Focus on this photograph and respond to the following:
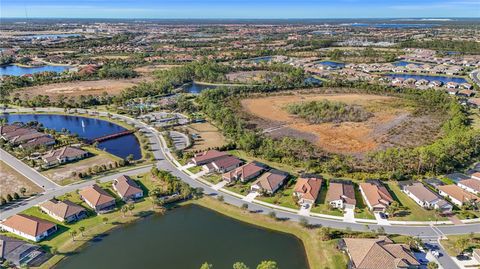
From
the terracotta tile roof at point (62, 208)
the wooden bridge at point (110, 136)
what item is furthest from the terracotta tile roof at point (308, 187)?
the wooden bridge at point (110, 136)

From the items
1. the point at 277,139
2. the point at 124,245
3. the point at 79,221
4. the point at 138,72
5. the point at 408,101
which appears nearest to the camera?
the point at 124,245

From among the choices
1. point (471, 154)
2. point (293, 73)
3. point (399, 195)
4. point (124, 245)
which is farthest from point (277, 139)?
point (293, 73)

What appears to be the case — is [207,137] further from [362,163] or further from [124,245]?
[124,245]

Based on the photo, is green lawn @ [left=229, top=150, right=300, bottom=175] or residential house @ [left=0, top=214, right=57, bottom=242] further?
green lawn @ [left=229, top=150, right=300, bottom=175]

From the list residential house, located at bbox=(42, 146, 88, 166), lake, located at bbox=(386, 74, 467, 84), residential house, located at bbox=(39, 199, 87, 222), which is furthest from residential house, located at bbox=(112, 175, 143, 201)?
lake, located at bbox=(386, 74, 467, 84)

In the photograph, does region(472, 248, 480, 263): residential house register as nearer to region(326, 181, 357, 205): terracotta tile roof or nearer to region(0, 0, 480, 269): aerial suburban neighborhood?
region(0, 0, 480, 269): aerial suburban neighborhood

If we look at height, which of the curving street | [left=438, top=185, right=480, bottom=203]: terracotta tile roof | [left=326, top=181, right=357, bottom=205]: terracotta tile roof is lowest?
the curving street

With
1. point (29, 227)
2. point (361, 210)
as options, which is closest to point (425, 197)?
point (361, 210)

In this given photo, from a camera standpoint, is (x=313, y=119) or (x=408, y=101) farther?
(x=408, y=101)
